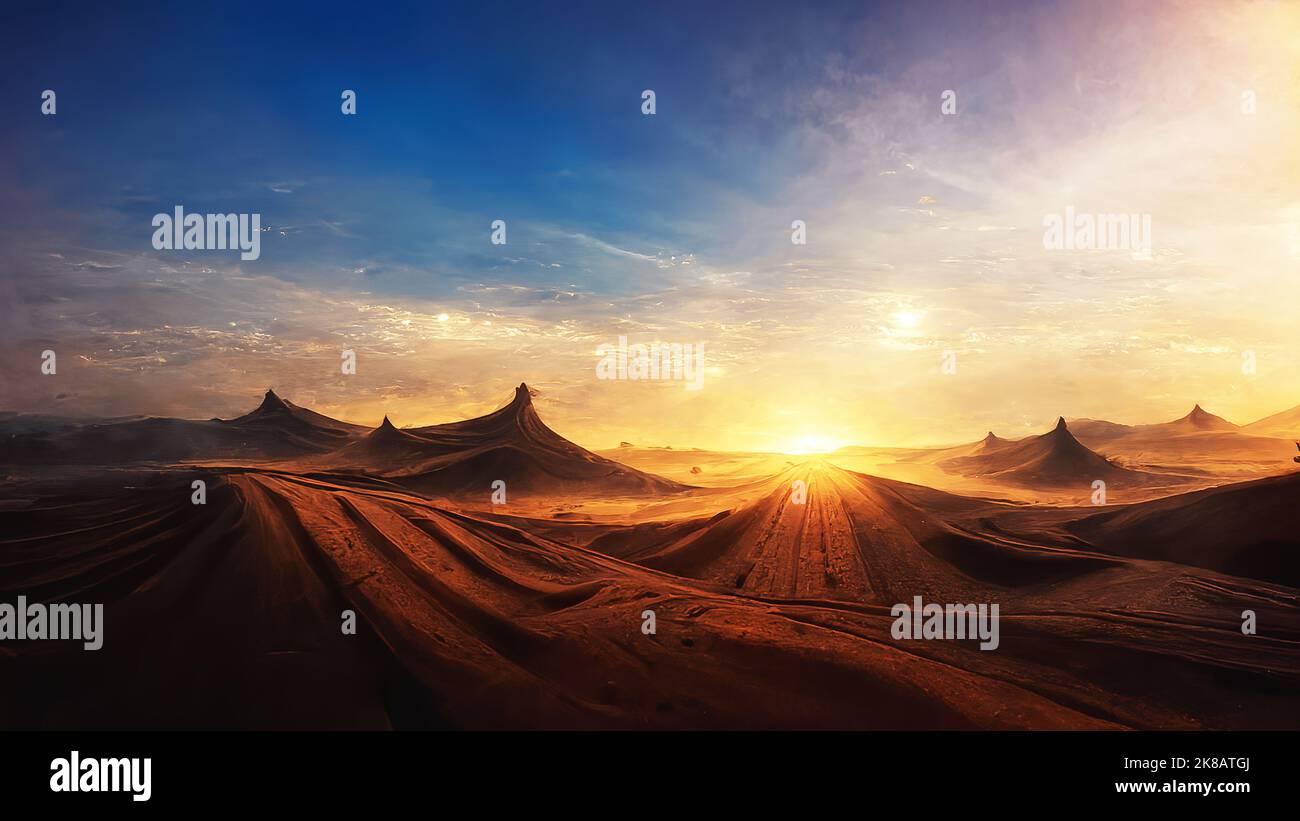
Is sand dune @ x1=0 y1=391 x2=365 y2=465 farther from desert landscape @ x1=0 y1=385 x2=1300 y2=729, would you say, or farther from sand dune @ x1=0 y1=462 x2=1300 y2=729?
sand dune @ x1=0 y1=462 x2=1300 y2=729

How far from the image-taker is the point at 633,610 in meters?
12.7

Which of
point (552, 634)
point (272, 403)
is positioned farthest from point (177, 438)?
point (552, 634)

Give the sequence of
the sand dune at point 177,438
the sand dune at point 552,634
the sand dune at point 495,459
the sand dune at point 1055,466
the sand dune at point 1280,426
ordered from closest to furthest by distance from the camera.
Result: the sand dune at point 552,634 < the sand dune at point 177,438 < the sand dune at point 495,459 < the sand dune at point 1055,466 < the sand dune at point 1280,426

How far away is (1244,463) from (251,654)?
69589 mm

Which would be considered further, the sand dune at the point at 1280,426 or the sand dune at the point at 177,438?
the sand dune at the point at 1280,426

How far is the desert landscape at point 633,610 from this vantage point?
908 cm

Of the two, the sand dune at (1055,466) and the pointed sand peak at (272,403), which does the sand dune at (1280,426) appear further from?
the pointed sand peak at (272,403)

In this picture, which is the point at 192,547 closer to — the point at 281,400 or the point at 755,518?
the point at 755,518

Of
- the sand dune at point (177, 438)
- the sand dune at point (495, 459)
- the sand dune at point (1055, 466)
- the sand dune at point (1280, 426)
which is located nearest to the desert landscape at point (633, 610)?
the sand dune at point (177, 438)

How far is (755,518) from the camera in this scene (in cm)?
2116

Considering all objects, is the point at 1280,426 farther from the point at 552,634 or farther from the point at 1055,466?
the point at 552,634

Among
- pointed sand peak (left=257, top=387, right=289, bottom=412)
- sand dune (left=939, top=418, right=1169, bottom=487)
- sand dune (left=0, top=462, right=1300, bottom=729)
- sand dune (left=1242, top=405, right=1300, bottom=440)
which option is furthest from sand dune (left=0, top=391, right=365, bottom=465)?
sand dune (left=1242, top=405, right=1300, bottom=440)
